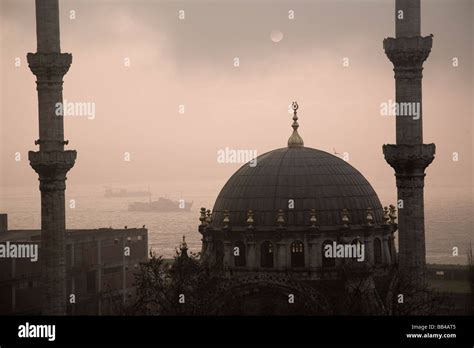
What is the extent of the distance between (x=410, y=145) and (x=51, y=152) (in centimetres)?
1839

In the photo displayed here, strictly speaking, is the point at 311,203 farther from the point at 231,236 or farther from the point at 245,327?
the point at 245,327

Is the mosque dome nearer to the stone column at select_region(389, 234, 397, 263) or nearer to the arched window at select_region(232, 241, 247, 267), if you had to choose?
the arched window at select_region(232, 241, 247, 267)

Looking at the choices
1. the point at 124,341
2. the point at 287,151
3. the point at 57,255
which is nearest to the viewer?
the point at 124,341

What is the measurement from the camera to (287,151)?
6900 cm

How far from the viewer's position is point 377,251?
64.6 meters

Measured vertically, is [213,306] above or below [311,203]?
below

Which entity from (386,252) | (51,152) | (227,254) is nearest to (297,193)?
(227,254)

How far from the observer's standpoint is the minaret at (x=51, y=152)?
56.2m

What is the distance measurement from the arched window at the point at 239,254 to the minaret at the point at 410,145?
10.7m

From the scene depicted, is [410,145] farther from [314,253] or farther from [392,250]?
[392,250]

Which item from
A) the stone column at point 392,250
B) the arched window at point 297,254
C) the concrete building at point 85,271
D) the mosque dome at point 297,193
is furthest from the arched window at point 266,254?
the concrete building at point 85,271

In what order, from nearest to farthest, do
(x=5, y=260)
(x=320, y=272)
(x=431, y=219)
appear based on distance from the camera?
(x=320, y=272), (x=5, y=260), (x=431, y=219)

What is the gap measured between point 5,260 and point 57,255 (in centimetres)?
2066

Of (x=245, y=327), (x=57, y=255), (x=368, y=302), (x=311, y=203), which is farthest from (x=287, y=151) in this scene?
(x=245, y=327)
